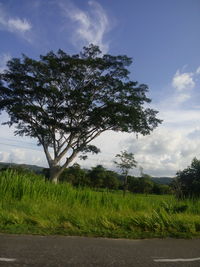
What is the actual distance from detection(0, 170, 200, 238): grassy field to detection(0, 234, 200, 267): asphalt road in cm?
51

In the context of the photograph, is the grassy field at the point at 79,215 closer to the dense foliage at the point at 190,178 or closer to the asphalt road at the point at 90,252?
the asphalt road at the point at 90,252

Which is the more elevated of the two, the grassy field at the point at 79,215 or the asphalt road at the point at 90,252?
the grassy field at the point at 79,215

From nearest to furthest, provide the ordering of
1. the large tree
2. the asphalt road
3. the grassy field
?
the asphalt road < the grassy field < the large tree

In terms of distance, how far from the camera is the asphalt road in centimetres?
368

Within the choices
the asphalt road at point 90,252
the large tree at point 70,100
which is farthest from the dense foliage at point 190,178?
the asphalt road at point 90,252

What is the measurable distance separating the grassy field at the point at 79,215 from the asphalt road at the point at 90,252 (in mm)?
509

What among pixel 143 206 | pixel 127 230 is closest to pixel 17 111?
pixel 143 206

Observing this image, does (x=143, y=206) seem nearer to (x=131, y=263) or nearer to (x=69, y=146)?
(x=131, y=263)

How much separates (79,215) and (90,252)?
235cm

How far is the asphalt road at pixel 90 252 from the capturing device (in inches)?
145

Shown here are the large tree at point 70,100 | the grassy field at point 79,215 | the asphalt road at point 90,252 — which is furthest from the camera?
the large tree at point 70,100

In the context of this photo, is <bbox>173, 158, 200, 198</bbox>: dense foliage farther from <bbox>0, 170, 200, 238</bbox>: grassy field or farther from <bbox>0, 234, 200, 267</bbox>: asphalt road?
<bbox>0, 234, 200, 267</bbox>: asphalt road

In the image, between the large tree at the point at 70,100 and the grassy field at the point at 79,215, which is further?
the large tree at the point at 70,100

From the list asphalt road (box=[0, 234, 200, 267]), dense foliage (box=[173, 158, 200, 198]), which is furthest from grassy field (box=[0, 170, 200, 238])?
dense foliage (box=[173, 158, 200, 198])
